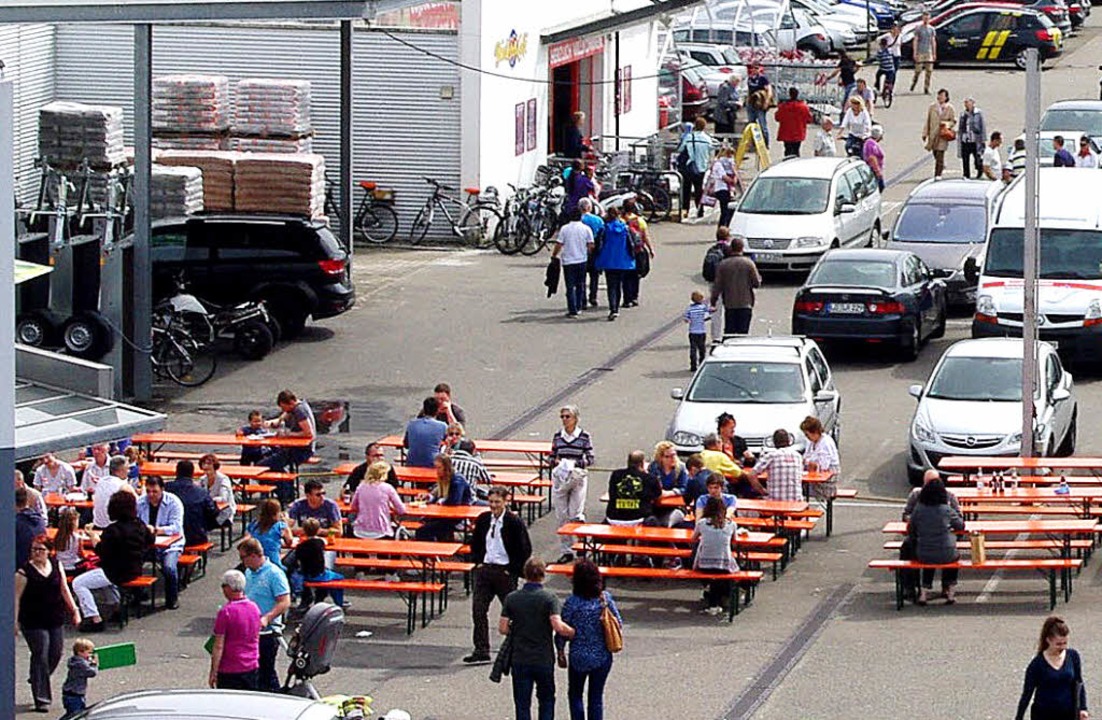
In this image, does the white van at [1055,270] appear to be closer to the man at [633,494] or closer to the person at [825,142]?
the man at [633,494]

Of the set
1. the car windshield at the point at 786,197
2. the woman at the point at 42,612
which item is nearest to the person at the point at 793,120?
the car windshield at the point at 786,197

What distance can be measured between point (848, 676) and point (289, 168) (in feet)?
55.6

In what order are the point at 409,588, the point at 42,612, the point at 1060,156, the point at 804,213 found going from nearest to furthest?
1. the point at 42,612
2. the point at 409,588
3. the point at 804,213
4. the point at 1060,156

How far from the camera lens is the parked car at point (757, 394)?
79.5 ft

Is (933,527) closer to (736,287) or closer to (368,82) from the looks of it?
(736,287)

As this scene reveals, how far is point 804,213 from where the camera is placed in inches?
1410

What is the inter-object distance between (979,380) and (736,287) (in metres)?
5.31

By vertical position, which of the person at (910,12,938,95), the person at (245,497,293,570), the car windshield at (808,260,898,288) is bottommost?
the person at (245,497,293,570)

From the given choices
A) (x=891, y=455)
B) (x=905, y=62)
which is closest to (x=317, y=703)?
(x=891, y=455)

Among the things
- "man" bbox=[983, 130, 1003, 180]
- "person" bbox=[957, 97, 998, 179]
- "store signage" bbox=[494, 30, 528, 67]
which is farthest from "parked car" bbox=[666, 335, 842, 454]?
"person" bbox=[957, 97, 998, 179]

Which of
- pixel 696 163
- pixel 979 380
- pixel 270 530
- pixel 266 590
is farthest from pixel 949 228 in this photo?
pixel 266 590

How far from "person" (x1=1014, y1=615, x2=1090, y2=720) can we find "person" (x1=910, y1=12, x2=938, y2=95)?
44017mm

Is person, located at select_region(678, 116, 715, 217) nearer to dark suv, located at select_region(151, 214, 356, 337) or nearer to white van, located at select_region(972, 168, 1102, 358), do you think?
white van, located at select_region(972, 168, 1102, 358)

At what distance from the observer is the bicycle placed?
38344mm
